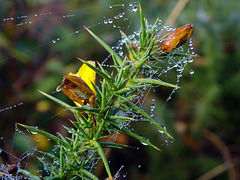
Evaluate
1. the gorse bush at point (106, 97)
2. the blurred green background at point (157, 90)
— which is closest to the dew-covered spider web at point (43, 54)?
the blurred green background at point (157, 90)

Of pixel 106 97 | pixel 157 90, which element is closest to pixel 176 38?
pixel 106 97

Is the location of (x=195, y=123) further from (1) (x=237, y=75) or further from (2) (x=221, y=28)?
(2) (x=221, y=28)

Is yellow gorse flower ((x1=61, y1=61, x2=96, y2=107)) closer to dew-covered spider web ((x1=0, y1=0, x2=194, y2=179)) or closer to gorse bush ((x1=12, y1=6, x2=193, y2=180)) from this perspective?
gorse bush ((x1=12, y1=6, x2=193, y2=180))

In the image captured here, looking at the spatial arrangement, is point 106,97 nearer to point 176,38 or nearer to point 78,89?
point 78,89

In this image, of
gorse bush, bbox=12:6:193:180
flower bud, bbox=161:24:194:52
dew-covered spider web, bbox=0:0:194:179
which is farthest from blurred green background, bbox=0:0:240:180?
flower bud, bbox=161:24:194:52

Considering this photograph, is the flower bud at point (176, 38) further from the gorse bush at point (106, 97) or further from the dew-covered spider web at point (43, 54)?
the dew-covered spider web at point (43, 54)

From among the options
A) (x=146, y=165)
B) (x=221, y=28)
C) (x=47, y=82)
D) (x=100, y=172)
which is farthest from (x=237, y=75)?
(x=47, y=82)
